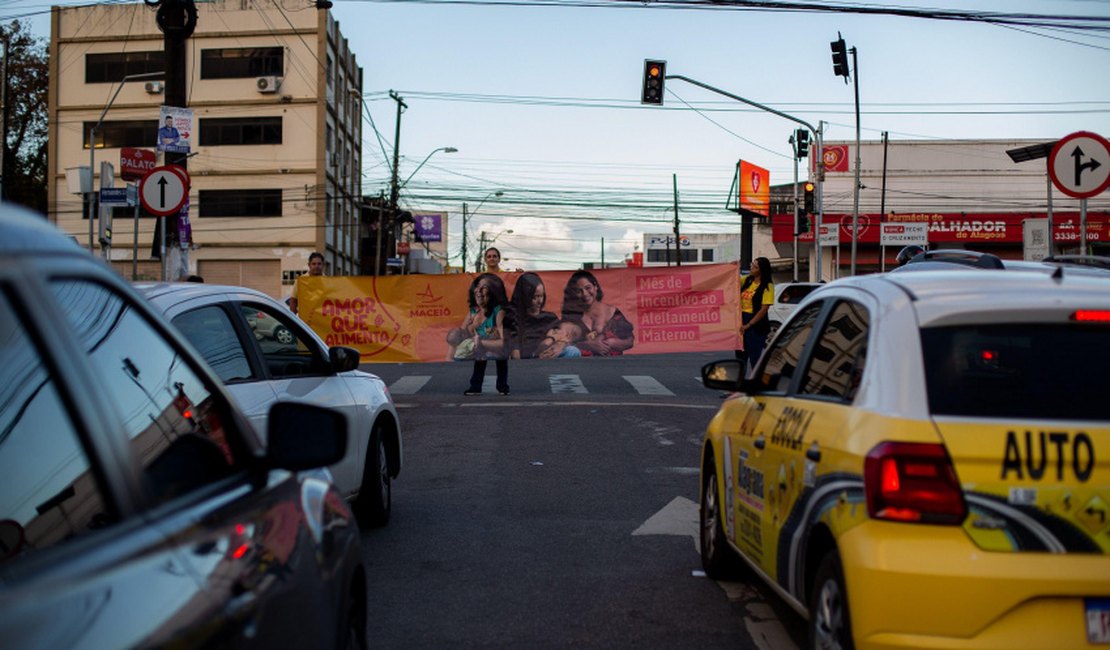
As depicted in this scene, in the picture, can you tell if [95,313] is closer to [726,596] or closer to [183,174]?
[726,596]

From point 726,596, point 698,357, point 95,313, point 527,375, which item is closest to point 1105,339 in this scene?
point 726,596

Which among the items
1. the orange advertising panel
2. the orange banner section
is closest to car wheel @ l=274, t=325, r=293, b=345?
the orange banner section

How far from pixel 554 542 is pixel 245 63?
55.0 m

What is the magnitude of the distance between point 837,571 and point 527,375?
53.8 ft

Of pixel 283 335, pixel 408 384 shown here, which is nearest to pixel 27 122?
pixel 408 384

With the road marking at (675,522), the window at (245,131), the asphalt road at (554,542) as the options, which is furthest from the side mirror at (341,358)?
the window at (245,131)

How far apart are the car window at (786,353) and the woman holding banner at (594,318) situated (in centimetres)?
1273

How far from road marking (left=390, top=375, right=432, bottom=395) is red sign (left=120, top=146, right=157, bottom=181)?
579 cm

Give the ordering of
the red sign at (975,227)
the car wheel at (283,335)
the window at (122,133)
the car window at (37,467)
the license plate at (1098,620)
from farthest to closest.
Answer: the red sign at (975,227)
the window at (122,133)
the car wheel at (283,335)
the license plate at (1098,620)
the car window at (37,467)

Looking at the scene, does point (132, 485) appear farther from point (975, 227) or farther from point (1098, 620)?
point (975, 227)

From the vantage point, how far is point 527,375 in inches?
802

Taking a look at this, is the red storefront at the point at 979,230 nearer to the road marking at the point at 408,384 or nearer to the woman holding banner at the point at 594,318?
the woman holding banner at the point at 594,318

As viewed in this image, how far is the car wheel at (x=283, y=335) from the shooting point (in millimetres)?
7496

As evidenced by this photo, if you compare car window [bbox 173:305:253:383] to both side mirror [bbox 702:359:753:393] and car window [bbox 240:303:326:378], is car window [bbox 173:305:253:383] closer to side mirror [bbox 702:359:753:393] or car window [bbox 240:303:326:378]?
car window [bbox 240:303:326:378]
